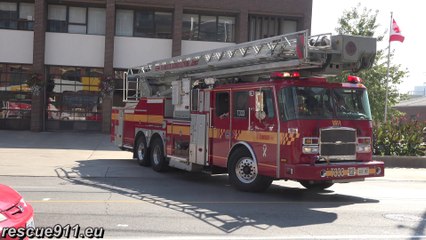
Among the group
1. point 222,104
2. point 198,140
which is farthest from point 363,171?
point 198,140

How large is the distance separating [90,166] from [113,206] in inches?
252

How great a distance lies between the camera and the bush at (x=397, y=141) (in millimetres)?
18047

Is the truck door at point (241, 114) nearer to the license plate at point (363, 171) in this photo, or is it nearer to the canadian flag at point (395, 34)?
the license plate at point (363, 171)

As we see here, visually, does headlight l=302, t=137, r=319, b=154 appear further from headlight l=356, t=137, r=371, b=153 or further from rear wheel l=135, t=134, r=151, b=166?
rear wheel l=135, t=134, r=151, b=166

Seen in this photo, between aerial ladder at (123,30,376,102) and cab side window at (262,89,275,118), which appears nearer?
aerial ladder at (123,30,376,102)

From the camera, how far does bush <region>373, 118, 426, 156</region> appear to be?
59.2ft

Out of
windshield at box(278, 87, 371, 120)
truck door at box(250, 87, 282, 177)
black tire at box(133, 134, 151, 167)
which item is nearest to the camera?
windshield at box(278, 87, 371, 120)

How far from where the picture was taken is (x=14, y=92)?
2706 centimetres

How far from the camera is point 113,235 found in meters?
6.36

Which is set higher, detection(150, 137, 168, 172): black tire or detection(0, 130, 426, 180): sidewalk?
detection(150, 137, 168, 172): black tire

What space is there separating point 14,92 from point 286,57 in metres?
21.3

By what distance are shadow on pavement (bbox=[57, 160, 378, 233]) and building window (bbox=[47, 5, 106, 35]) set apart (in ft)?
51.0

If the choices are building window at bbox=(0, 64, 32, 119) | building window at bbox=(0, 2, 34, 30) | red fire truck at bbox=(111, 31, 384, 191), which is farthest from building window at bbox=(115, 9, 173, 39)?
red fire truck at bbox=(111, 31, 384, 191)

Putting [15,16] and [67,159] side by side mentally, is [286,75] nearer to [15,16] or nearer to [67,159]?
[67,159]
